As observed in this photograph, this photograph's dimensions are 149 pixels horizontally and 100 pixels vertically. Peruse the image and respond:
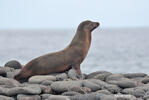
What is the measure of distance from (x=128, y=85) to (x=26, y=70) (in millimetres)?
2580

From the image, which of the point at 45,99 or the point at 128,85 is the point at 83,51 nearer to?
the point at 128,85

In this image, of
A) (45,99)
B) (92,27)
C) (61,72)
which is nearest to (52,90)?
(45,99)

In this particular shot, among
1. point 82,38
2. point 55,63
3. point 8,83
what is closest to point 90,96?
point 8,83

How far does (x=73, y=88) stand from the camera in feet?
27.0

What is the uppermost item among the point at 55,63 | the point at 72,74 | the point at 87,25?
the point at 87,25

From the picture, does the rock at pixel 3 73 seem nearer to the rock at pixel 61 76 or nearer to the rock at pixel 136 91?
the rock at pixel 61 76

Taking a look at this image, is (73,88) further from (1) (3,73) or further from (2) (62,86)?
(1) (3,73)

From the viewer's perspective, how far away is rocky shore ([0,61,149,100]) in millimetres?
7691

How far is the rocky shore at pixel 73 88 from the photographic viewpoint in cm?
769

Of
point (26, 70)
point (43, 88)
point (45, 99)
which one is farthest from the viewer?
point (26, 70)

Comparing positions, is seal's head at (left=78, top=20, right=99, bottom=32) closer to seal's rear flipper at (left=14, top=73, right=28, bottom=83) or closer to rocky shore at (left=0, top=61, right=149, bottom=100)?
rocky shore at (left=0, top=61, right=149, bottom=100)

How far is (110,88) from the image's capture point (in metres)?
8.53

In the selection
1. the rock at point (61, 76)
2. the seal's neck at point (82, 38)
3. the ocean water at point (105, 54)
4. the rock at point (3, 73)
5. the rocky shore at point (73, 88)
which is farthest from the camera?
the ocean water at point (105, 54)

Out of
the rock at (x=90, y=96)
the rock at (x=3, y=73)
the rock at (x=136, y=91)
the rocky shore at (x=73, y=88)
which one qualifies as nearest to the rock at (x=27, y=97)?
the rocky shore at (x=73, y=88)
